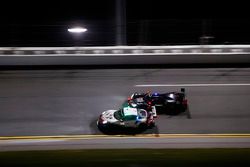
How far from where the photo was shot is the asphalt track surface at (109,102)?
10711 millimetres

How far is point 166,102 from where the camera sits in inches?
466

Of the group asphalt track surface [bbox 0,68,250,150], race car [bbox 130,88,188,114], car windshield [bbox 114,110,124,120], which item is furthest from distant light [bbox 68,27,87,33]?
car windshield [bbox 114,110,124,120]

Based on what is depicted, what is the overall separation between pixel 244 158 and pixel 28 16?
2059 centimetres

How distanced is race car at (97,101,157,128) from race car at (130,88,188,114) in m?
0.64

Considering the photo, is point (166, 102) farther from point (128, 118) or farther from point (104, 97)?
point (104, 97)

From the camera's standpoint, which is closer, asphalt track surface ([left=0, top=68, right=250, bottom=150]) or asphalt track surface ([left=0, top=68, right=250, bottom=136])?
asphalt track surface ([left=0, top=68, right=250, bottom=150])

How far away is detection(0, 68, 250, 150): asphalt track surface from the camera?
10.7 meters

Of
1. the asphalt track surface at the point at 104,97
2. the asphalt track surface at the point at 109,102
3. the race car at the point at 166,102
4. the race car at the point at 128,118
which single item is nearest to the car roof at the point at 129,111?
the race car at the point at 128,118

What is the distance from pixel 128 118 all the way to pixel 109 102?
1.97 meters

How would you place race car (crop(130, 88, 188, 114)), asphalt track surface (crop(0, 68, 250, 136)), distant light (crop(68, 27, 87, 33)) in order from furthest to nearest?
distant light (crop(68, 27, 87, 33)), race car (crop(130, 88, 188, 114)), asphalt track surface (crop(0, 68, 250, 136))

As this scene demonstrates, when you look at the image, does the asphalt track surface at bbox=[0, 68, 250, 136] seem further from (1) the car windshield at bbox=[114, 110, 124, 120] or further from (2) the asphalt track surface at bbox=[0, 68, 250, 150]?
(1) the car windshield at bbox=[114, 110, 124, 120]

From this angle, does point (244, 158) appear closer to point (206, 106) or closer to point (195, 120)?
point (195, 120)

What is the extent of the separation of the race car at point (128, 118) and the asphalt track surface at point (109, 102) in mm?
213

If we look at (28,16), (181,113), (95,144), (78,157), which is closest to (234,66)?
(181,113)
